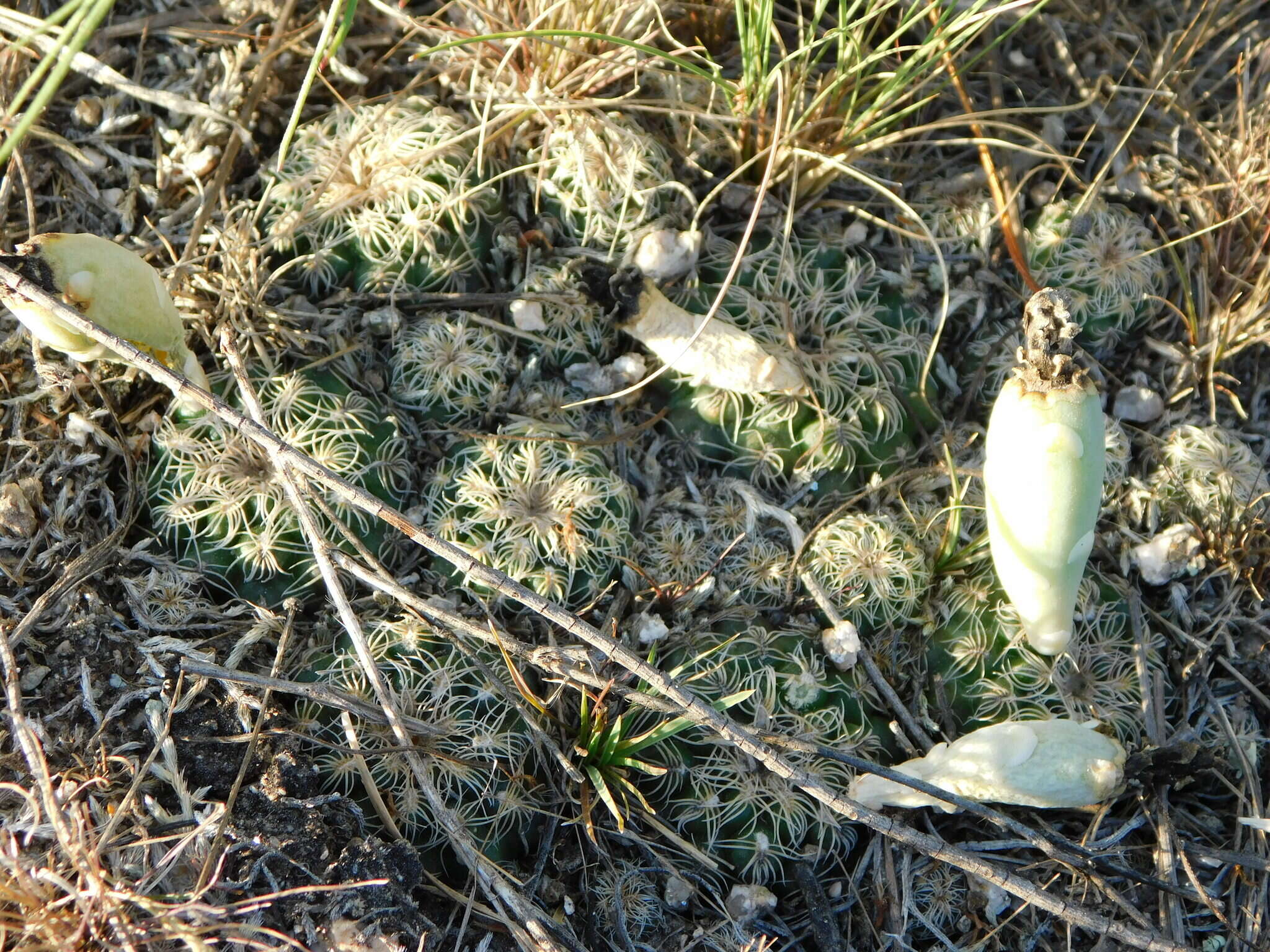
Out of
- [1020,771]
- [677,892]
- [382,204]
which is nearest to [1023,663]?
[1020,771]

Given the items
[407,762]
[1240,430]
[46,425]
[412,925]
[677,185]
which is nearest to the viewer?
[412,925]

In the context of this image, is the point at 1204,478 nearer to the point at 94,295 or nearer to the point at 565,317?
the point at 565,317

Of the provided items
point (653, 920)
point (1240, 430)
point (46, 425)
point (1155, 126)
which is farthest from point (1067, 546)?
point (46, 425)

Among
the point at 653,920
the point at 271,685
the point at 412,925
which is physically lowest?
the point at 653,920

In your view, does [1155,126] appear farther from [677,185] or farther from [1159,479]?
[677,185]

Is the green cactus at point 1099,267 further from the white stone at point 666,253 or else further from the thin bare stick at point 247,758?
the thin bare stick at point 247,758

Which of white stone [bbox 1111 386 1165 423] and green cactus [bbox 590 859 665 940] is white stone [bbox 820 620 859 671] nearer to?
green cactus [bbox 590 859 665 940]
